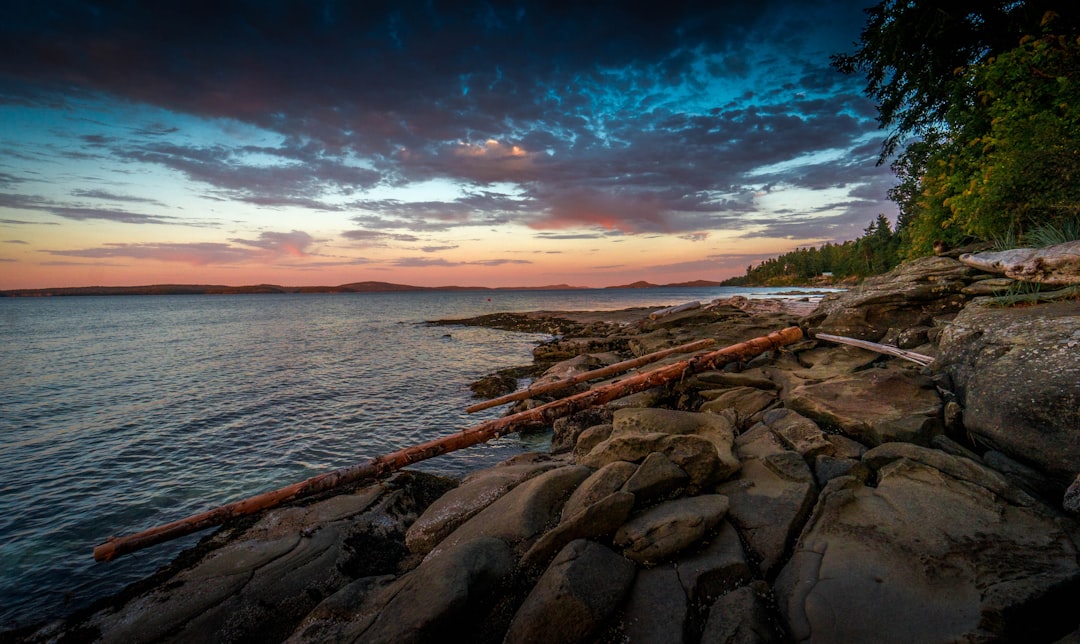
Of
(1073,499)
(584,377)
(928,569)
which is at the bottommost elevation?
(584,377)

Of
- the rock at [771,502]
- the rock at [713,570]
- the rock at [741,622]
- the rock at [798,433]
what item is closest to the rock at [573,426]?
the rock at [798,433]

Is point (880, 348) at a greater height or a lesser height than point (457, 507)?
greater

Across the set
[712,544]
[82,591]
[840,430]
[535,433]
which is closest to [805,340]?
[840,430]

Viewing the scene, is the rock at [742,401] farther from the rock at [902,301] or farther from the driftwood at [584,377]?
the rock at [902,301]

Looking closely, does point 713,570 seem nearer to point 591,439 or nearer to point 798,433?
point 798,433

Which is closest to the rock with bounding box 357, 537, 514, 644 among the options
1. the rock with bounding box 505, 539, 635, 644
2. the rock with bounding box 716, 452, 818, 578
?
the rock with bounding box 505, 539, 635, 644

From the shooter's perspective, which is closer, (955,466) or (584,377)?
(955,466)

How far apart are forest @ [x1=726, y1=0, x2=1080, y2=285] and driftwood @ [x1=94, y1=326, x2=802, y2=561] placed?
7324mm

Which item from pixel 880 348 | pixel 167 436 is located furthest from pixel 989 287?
pixel 167 436

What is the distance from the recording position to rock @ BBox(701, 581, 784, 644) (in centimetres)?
371

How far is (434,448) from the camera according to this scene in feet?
30.4

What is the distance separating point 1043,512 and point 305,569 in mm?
9971

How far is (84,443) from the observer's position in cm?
1361

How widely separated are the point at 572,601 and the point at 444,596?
5.22 ft
